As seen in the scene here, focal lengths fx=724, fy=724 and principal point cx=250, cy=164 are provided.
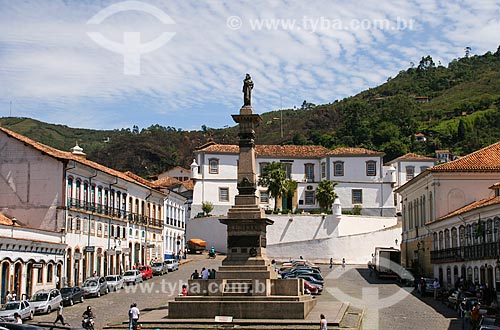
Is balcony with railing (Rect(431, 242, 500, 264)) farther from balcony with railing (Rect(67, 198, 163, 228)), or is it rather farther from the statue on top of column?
balcony with railing (Rect(67, 198, 163, 228))

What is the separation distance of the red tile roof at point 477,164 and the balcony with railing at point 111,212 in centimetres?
2334

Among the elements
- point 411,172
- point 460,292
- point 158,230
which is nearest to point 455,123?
point 411,172

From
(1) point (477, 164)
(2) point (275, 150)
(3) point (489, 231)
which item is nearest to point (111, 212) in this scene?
(1) point (477, 164)

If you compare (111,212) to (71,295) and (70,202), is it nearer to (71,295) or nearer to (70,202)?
(70,202)

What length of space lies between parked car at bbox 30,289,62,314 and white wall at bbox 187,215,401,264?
3921 centimetres

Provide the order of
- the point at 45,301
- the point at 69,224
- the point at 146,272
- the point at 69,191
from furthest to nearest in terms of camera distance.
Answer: the point at 146,272 → the point at 69,191 → the point at 69,224 → the point at 45,301

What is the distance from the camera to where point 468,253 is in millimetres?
41031

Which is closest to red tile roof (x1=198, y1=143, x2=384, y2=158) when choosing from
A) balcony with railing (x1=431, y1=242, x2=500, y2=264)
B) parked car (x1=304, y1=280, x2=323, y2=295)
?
balcony with railing (x1=431, y1=242, x2=500, y2=264)

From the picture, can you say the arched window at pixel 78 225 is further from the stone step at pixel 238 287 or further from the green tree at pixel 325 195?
the green tree at pixel 325 195

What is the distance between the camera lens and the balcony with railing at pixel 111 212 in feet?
153

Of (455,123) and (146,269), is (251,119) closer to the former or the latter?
(146,269)

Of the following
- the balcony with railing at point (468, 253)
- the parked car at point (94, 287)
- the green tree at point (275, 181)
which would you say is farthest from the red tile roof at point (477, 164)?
the green tree at point (275, 181)

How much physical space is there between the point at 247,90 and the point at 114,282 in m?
16.7

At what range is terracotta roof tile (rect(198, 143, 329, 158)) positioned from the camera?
281ft
